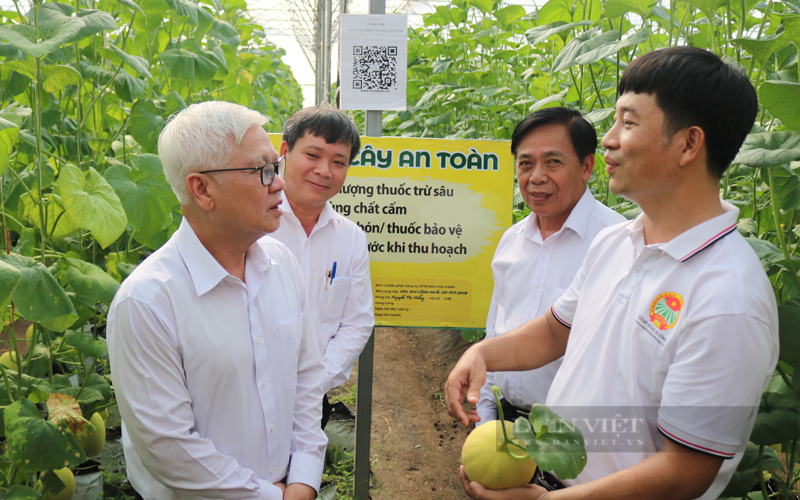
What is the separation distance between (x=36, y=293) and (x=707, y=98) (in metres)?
1.71

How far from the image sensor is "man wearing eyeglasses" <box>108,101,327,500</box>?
135 centimetres

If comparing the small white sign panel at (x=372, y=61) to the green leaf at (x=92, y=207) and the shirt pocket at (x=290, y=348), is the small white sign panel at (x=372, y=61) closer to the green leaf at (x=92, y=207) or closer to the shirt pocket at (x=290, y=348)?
the green leaf at (x=92, y=207)

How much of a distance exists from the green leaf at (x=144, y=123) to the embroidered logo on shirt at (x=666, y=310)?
6.67 ft

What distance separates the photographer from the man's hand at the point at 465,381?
138 cm

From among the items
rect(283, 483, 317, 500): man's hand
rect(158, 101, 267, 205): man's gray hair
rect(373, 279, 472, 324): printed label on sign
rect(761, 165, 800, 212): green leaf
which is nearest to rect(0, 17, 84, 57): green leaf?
rect(158, 101, 267, 205): man's gray hair

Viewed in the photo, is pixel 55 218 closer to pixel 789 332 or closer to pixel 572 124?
pixel 572 124

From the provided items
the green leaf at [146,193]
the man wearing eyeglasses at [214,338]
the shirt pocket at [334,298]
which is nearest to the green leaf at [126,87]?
the green leaf at [146,193]

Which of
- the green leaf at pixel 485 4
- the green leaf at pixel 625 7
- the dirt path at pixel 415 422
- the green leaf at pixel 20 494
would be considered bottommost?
the dirt path at pixel 415 422

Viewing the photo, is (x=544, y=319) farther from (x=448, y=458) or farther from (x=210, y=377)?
(x=448, y=458)

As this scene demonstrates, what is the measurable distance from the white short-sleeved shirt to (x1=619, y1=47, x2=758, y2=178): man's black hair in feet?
0.44

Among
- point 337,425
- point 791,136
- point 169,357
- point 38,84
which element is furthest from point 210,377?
point 337,425

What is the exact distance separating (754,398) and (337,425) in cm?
265

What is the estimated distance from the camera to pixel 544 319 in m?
1.64

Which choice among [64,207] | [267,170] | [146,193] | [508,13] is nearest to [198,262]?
[267,170]
